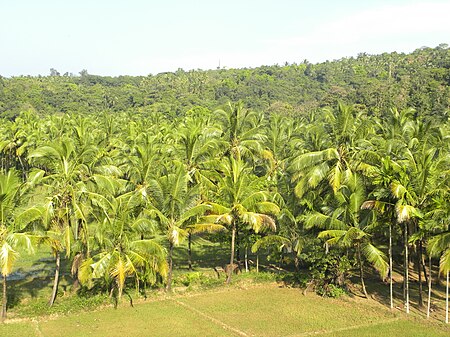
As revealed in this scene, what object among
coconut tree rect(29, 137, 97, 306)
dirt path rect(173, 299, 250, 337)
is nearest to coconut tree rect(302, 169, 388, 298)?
dirt path rect(173, 299, 250, 337)

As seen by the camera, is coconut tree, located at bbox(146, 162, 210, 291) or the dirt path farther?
coconut tree, located at bbox(146, 162, 210, 291)

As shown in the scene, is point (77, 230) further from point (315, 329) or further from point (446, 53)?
point (446, 53)

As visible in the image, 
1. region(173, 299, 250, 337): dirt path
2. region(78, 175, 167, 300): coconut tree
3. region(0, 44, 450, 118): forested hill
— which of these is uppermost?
region(0, 44, 450, 118): forested hill

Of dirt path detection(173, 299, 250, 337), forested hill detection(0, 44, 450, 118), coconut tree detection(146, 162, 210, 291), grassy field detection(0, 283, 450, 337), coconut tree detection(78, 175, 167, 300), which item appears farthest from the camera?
forested hill detection(0, 44, 450, 118)

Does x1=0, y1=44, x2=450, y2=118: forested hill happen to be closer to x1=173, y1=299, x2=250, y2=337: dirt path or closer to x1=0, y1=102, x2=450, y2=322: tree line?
x1=0, y1=102, x2=450, y2=322: tree line

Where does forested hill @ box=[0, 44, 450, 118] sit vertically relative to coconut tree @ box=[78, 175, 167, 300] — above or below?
above

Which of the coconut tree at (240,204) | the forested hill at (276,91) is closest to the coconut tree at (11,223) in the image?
the coconut tree at (240,204)
